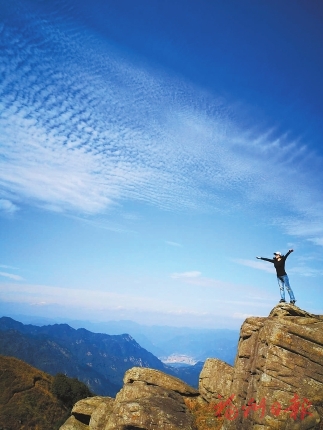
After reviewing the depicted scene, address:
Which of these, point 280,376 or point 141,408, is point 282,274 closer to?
point 280,376

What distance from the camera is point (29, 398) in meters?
49.6

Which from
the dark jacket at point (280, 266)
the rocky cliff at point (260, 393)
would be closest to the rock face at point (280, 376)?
the rocky cliff at point (260, 393)

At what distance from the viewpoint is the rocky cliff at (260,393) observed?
17.0 m

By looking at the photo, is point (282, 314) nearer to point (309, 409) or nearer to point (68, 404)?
point (309, 409)

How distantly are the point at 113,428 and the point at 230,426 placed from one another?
856 centimetres

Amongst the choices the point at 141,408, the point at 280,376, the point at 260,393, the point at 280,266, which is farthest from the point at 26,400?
the point at 280,266

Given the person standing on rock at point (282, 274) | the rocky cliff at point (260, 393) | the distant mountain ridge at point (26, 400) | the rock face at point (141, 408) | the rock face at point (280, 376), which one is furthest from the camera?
the distant mountain ridge at point (26, 400)

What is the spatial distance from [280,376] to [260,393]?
5.83 feet

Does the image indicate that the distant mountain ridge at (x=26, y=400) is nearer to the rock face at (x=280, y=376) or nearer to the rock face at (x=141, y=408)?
the rock face at (x=141, y=408)

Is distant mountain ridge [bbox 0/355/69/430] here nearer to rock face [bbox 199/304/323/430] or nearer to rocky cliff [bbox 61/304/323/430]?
rocky cliff [bbox 61/304/323/430]

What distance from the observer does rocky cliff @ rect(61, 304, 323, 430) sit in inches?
671

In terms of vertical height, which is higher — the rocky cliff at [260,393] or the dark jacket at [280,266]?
the dark jacket at [280,266]

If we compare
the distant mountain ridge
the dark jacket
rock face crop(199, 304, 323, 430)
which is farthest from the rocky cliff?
the distant mountain ridge

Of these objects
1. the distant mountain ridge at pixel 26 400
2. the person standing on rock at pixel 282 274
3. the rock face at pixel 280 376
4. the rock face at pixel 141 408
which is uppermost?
the person standing on rock at pixel 282 274
